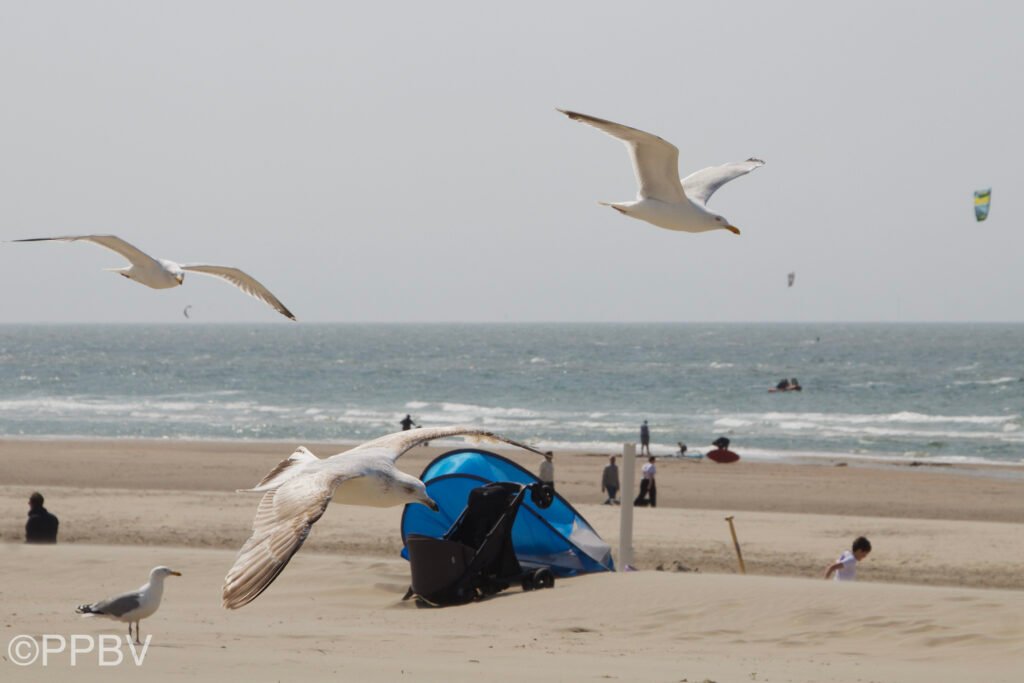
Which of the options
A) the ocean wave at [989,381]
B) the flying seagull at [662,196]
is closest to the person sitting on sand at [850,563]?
the flying seagull at [662,196]

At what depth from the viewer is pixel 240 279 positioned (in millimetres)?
10656

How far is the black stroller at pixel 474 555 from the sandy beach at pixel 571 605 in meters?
0.26

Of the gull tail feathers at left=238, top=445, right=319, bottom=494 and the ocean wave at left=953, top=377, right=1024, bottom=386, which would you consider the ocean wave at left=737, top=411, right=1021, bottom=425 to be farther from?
the gull tail feathers at left=238, top=445, right=319, bottom=494

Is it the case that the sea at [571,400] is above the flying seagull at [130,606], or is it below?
below

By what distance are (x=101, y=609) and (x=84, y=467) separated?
24213 millimetres

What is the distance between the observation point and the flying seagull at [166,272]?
10062 mm

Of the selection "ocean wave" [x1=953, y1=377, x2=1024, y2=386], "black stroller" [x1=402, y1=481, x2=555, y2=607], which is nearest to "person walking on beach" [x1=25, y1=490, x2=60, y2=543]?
"black stroller" [x1=402, y1=481, x2=555, y2=607]

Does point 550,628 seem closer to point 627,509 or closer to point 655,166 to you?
point 627,509

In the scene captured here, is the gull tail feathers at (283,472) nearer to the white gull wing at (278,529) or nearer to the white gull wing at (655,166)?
the white gull wing at (278,529)

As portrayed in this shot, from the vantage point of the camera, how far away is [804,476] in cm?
3209

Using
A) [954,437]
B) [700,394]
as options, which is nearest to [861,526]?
[954,437]

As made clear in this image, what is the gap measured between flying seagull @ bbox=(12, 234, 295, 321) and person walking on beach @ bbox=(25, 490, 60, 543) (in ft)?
20.1

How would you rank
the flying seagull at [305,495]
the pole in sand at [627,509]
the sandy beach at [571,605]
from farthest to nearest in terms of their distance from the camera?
the pole in sand at [627,509] → the sandy beach at [571,605] → the flying seagull at [305,495]

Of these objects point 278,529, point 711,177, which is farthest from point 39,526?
point 278,529
